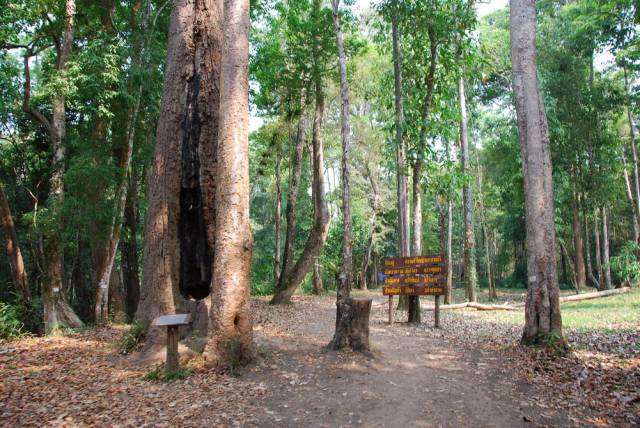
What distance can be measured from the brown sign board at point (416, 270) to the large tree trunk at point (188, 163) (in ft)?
17.7

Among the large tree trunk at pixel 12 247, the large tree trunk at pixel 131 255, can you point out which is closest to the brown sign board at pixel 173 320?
the large tree trunk at pixel 12 247

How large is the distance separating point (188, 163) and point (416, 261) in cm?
654

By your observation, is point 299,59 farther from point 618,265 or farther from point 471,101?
point 618,265

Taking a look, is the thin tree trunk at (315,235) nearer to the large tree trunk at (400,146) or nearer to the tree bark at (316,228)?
the tree bark at (316,228)

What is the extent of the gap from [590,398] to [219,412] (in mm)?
4901

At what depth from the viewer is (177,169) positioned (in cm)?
838

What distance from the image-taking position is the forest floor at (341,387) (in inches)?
204

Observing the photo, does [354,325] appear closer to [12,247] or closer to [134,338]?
[134,338]

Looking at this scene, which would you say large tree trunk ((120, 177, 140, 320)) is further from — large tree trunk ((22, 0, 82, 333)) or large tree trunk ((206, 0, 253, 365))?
large tree trunk ((206, 0, 253, 365))

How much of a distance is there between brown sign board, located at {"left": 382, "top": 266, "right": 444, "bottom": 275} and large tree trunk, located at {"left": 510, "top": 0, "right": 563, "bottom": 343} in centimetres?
299

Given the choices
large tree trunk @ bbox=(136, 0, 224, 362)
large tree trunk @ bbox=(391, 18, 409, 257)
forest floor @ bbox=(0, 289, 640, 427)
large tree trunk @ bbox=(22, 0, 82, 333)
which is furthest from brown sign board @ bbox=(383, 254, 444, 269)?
large tree trunk @ bbox=(22, 0, 82, 333)

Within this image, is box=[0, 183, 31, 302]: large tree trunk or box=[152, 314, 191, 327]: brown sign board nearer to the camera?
box=[152, 314, 191, 327]: brown sign board

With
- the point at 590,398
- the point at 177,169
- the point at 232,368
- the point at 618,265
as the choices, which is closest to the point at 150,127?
the point at 177,169

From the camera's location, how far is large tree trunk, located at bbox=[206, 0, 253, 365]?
22.6 feet
